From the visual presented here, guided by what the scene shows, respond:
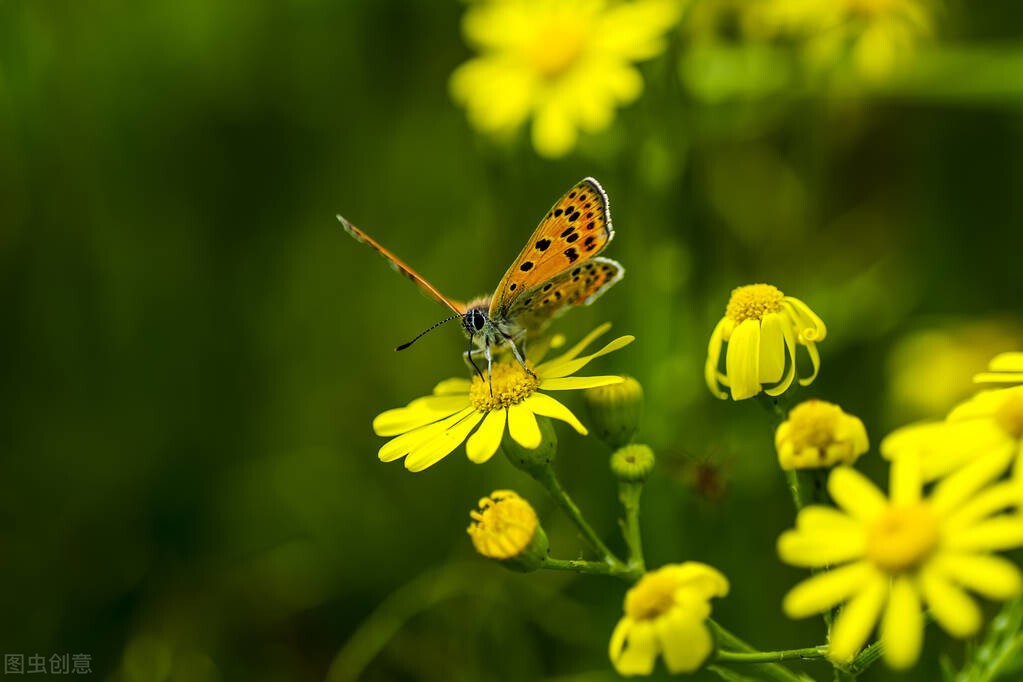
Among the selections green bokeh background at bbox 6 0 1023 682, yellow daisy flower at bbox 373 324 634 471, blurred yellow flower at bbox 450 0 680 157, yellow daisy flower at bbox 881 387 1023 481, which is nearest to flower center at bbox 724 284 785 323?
yellow daisy flower at bbox 373 324 634 471

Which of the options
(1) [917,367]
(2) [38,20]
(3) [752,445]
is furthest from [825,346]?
(2) [38,20]

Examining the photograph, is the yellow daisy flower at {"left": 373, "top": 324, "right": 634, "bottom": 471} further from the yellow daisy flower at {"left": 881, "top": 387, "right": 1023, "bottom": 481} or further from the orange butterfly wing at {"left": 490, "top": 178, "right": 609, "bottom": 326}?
the yellow daisy flower at {"left": 881, "top": 387, "right": 1023, "bottom": 481}

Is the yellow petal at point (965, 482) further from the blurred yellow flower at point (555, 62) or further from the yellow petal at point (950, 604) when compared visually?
the blurred yellow flower at point (555, 62)

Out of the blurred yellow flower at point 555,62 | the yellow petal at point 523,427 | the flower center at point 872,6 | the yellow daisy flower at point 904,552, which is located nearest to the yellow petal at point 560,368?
the yellow petal at point 523,427

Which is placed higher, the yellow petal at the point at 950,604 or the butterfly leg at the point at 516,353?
the butterfly leg at the point at 516,353

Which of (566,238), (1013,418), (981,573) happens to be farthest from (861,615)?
(566,238)

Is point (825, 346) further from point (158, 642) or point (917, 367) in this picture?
point (158, 642)
